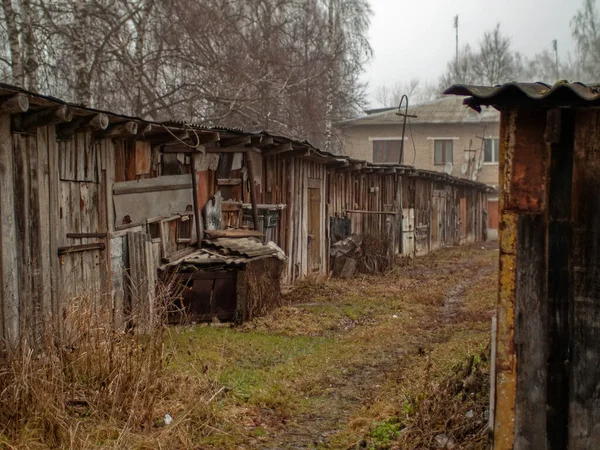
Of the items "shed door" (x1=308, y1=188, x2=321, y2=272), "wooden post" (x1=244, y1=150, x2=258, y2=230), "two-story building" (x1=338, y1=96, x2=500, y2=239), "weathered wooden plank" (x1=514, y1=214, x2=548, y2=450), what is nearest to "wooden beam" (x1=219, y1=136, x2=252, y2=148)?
"wooden post" (x1=244, y1=150, x2=258, y2=230)

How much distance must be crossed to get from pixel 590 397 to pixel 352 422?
244 cm

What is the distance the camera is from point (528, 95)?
13.1 feet

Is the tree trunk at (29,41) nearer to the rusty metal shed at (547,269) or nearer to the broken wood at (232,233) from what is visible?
the broken wood at (232,233)

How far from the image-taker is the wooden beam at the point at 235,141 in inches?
451

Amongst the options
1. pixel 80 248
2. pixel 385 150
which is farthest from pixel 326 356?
pixel 385 150

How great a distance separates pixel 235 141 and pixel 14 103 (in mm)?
5518

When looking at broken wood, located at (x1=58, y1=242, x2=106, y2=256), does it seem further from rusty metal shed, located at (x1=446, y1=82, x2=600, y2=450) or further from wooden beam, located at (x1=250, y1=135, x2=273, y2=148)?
rusty metal shed, located at (x1=446, y1=82, x2=600, y2=450)

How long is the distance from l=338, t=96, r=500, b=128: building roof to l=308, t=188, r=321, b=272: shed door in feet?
63.3

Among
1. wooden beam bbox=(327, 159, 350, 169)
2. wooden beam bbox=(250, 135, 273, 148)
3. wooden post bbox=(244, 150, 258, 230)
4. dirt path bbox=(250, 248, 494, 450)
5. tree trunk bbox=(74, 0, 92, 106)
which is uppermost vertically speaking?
tree trunk bbox=(74, 0, 92, 106)

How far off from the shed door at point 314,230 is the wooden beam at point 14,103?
31.8 ft

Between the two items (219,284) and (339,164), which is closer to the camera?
(219,284)

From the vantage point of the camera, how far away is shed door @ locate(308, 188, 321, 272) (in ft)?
51.6

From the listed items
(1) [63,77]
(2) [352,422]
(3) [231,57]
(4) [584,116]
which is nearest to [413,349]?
(2) [352,422]

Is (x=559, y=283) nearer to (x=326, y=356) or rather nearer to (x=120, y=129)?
(x=326, y=356)
